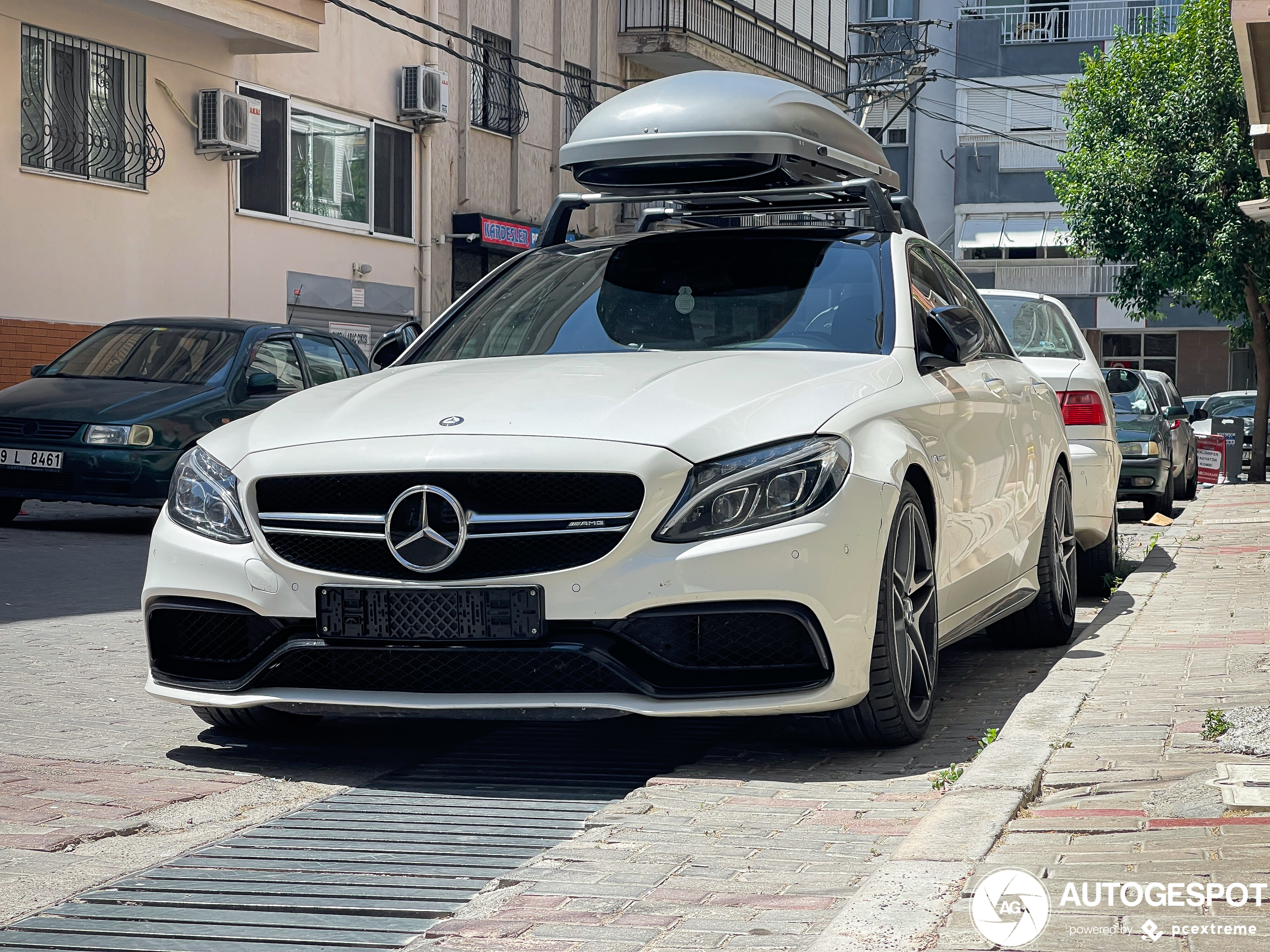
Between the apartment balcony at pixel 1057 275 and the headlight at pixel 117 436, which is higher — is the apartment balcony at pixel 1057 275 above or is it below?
above

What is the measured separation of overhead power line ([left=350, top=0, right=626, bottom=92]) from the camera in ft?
67.7

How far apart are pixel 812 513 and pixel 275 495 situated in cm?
146

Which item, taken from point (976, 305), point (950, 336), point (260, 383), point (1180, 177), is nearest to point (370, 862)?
point (950, 336)

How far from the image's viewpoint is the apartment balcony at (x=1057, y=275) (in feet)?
163

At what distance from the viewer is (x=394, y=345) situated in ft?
20.5

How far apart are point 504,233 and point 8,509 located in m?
14.7

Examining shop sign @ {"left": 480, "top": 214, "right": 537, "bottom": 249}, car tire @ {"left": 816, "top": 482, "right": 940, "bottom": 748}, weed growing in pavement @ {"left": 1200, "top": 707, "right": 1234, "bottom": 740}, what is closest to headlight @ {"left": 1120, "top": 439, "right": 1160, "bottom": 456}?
car tire @ {"left": 816, "top": 482, "right": 940, "bottom": 748}

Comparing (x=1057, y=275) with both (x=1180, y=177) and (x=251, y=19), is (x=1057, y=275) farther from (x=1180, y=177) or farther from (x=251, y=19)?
(x=251, y=19)

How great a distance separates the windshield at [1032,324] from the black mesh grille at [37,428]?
640cm

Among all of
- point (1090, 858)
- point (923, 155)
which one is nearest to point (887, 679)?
point (1090, 858)

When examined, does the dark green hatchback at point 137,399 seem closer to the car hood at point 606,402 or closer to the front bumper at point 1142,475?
the front bumper at point 1142,475

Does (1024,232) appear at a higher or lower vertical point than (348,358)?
higher

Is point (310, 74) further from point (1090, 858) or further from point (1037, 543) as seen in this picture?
point (1090, 858)

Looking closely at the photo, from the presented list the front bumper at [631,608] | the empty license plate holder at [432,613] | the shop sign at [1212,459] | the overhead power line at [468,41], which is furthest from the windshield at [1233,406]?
the empty license plate holder at [432,613]
